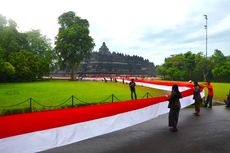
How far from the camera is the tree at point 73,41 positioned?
79500 millimetres

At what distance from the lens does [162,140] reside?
380 inches

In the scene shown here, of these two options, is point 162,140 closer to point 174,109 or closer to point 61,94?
point 174,109

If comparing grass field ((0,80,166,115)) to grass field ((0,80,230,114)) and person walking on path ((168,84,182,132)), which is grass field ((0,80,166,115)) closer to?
grass field ((0,80,230,114))

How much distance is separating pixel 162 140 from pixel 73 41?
72511 millimetres

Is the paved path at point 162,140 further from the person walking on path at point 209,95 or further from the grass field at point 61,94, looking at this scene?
the grass field at point 61,94

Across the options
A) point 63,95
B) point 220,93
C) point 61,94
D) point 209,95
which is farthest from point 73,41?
point 209,95

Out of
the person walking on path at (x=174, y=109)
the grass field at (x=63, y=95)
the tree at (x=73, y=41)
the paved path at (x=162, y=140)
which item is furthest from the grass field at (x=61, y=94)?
the tree at (x=73, y=41)

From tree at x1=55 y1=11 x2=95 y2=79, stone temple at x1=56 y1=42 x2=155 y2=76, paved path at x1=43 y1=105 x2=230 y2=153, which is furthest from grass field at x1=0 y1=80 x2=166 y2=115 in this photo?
stone temple at x1=56 y1=42 x2=155 y2=76

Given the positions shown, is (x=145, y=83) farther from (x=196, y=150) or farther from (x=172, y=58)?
(x=172, y=58)

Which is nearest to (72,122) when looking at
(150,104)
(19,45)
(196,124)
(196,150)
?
(196,150)

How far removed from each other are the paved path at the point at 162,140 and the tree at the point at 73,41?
6840cm

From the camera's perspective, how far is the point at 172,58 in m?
95.4

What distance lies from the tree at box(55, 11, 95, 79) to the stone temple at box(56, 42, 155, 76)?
24.0 metres

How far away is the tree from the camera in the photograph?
79.5 metres
